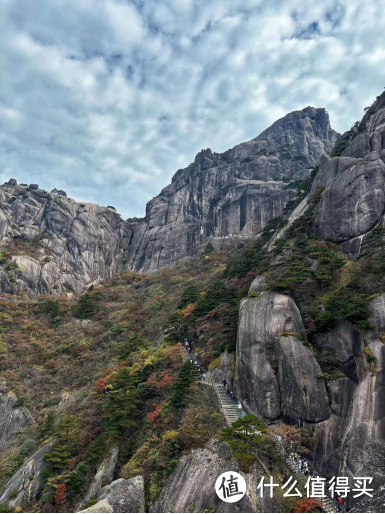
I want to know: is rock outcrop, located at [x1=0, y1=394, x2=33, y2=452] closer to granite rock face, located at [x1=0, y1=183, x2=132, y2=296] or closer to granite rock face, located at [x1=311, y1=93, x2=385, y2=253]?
granite rock face, located at [x1=0, y1=183, x2=132, y2=296]

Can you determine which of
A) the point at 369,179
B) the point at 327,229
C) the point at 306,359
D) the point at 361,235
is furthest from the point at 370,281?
the point at 369,179

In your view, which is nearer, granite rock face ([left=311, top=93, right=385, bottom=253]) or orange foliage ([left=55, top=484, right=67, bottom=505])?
orange foliage ([left=55, top=484, right=67, bottom=505])

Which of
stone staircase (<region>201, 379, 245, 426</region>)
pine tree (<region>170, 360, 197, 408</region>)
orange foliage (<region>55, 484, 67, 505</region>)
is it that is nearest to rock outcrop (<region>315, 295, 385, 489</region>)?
stone staircase (<region>201, 379, 245, 426</region>)

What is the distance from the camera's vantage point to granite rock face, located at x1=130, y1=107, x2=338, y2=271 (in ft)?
244

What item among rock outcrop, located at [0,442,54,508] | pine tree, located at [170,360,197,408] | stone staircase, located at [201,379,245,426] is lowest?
rock outcrop, located at [0,442,54,508]

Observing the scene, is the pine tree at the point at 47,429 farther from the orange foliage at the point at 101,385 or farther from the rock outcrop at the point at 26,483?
the orange foliage at the point at 101,385

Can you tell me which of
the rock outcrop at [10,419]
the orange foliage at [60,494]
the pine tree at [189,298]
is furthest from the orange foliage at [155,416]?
the pine tree at [189,298]

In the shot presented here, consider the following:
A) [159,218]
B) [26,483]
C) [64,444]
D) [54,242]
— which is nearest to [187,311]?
[64,444]

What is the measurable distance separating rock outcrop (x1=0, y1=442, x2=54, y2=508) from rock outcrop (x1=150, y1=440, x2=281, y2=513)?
9.49 metres

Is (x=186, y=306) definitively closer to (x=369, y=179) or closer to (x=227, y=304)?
(x=227, y=304)

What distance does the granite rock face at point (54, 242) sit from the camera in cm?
6004

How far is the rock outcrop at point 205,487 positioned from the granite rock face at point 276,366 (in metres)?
5.40

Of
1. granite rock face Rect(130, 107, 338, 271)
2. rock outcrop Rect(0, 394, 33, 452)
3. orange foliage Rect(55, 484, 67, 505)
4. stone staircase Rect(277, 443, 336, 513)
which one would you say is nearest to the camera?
stone staircase Rect(277, 443, 336, 513)

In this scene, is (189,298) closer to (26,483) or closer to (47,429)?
(47,429)
